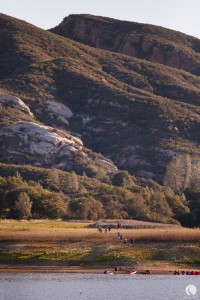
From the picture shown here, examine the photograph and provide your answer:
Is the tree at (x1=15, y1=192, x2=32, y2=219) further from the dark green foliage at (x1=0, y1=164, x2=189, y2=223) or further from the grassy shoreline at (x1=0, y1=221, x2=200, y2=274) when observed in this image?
the grassy shoreline at (x1=0, y1=221, x2=200, y2=274)

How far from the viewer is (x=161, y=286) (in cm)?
6062

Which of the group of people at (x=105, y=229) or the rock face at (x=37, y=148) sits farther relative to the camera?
the rock face at (x=37, y=148)

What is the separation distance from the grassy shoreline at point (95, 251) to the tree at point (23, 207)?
2498cm

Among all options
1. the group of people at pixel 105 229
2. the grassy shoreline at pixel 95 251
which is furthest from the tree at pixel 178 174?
the grassy shoreline at pixel 95 251

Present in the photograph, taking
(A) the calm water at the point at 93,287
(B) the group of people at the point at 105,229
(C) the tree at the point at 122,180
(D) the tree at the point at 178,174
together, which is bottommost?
(A) the calm water at the point at 93,287

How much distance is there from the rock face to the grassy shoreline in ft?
318

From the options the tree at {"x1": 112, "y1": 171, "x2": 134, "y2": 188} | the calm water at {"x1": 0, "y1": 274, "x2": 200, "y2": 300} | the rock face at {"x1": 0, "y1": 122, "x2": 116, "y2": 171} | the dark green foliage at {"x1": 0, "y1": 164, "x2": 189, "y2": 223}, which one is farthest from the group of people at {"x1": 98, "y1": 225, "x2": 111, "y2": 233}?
the rock face at {"x1": 0, "y1": 122, "x2": 116, "y2": 171}

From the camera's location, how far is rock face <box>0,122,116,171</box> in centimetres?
18150

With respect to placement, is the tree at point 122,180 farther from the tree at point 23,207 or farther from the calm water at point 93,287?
the calm water at point 93,287

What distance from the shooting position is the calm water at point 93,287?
54.6 meters

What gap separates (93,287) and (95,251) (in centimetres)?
1645

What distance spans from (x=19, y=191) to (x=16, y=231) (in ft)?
111

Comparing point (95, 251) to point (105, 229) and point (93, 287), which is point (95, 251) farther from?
point (93, 287)

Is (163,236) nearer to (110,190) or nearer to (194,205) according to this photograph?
(194,205)
